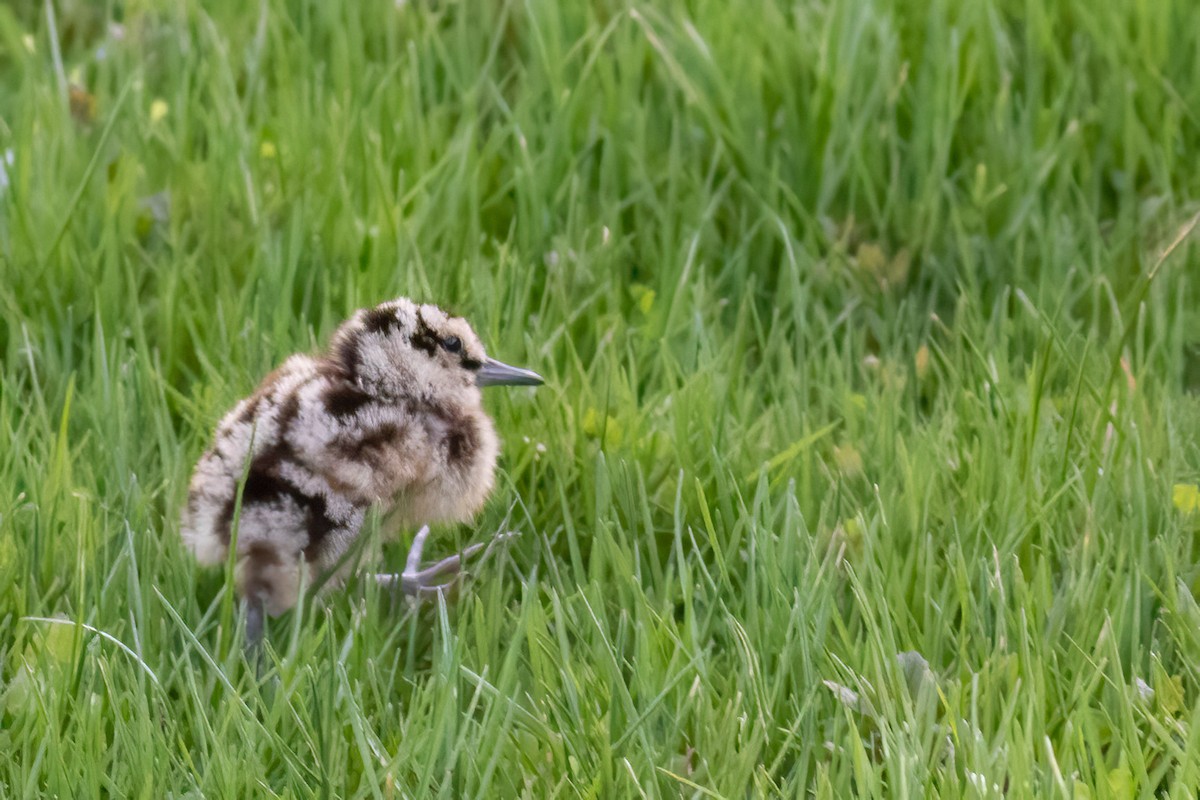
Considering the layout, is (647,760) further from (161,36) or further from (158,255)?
(161,36)

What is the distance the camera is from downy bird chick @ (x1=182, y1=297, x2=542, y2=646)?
388cm

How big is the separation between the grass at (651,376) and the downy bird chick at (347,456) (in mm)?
124

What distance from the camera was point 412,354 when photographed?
4156mm

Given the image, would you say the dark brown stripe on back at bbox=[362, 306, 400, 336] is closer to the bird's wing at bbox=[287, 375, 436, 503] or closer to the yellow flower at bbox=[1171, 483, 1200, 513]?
the bird's wing at bbox=[287, 375, 436, 503]

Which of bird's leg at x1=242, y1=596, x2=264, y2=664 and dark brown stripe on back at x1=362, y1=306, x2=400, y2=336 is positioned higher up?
dark brown stripe on back at x1=362, y1=306, x2=400, y2=336

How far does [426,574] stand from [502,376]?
24.0 inches

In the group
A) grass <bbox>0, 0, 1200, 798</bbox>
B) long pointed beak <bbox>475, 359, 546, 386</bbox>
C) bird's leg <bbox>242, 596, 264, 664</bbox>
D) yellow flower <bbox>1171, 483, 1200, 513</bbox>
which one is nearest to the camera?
grass <bbox>0, 0, 1200, 798</bbox>

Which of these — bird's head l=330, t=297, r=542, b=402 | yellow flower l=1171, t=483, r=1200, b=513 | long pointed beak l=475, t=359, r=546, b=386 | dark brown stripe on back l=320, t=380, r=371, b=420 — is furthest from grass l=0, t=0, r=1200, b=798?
dark brown stripe on back l=320, t=380, r=371, b=420

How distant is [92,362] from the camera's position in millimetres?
4797

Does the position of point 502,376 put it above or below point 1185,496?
above

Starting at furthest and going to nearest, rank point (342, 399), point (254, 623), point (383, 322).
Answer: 1. point (383, 322)
2. point (342, 399)
3. point (254, 623)

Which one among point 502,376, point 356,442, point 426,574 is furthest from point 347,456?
point 502,376

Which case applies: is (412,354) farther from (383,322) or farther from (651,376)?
(651,376)

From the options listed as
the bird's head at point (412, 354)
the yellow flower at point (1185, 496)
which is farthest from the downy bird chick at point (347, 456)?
the yellow flower at point (1185, 496)
